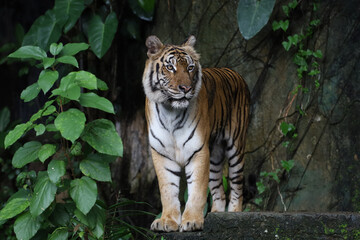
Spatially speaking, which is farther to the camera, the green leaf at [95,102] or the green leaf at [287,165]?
the green leaf at [287,165]

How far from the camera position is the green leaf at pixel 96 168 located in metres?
3.55

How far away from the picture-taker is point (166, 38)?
5566 millimetres

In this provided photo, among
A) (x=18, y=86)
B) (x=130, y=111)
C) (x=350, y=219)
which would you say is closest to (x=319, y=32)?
(x=130, y=111)

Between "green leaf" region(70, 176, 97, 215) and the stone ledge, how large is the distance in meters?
0.80

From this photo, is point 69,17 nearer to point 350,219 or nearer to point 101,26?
→ point 101,26

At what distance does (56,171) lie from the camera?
11.3 ft

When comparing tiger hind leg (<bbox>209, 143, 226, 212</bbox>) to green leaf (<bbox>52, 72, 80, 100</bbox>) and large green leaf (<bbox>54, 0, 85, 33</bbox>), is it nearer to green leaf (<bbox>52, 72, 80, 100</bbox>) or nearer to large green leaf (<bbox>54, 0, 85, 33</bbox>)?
green leaf (<bbox>52, 72, 80, 100</bbox>)

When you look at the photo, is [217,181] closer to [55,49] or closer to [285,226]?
[285,226]

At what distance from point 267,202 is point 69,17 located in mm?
2669

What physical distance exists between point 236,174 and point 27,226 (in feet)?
5.86

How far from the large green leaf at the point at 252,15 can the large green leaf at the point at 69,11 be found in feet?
5.31

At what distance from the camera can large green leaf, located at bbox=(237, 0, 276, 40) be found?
4.85 metres

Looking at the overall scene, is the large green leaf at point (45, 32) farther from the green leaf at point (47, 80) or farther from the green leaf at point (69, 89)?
the green leaf at point (69, 89)

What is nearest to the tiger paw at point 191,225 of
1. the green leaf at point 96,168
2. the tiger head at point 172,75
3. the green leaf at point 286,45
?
the green leaf at point 96,168
